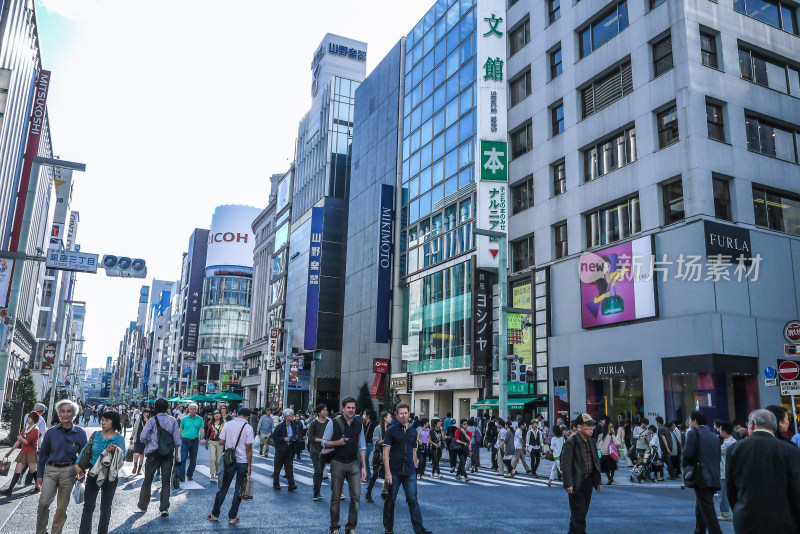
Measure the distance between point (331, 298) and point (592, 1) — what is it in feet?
127

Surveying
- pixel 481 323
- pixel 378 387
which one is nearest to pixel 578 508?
pixel 481 323

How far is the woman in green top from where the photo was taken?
791 centimetres

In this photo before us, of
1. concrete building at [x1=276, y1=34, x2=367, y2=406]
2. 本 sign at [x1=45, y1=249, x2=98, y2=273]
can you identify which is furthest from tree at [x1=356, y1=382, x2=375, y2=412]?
本 sign at [x1=45, y1=249, x2=98, y2=273]

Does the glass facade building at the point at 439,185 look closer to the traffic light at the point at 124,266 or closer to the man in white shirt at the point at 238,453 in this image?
the traffic light at the point at 124,266

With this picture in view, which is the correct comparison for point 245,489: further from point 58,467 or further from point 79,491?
point 58,467

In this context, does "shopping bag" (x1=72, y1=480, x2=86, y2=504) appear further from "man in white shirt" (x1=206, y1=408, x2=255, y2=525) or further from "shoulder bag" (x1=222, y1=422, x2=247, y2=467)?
"shoulder bag" (x1=222, y1=422, x2=247, y2=467)

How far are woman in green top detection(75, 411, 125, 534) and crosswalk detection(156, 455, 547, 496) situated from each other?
6.21 metres

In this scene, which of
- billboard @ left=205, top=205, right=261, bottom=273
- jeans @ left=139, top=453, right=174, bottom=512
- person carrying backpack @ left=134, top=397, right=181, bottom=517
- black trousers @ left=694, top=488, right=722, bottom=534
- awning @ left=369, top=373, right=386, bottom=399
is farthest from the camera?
billboard @ left=205, top=205, right=261, bottom=273

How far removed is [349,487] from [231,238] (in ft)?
394

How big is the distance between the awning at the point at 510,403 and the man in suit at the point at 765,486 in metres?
27.2

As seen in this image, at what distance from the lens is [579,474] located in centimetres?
843

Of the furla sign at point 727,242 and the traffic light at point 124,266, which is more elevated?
the furla sign at point 727,242

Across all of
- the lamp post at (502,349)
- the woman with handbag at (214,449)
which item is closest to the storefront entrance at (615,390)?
the lamp post at (502,349)

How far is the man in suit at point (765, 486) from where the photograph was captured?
4754mm
